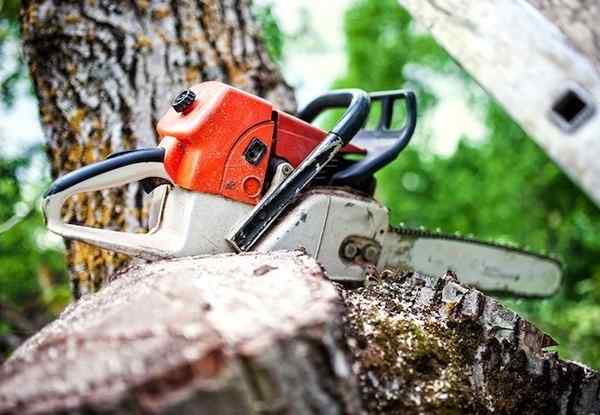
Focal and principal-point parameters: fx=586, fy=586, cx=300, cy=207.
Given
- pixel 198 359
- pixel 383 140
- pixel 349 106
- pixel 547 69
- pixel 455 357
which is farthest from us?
pixel 383 140

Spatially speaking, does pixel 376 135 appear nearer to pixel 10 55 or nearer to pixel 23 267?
pixel 10 55

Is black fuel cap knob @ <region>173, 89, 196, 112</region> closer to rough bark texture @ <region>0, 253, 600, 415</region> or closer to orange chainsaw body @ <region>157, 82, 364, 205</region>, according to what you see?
orange chainsaw body @ <region>157, 82, 364, 205</region>

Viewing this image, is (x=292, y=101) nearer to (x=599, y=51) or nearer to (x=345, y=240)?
(x=345, y=240)

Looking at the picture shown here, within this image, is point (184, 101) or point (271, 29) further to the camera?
point (271, 29)

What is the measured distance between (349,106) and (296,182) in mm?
330

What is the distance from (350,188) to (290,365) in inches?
41.5

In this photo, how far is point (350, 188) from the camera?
5.93 feet

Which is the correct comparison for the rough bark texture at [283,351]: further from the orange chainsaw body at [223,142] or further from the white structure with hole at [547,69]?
the white structure with hole at [547,69]

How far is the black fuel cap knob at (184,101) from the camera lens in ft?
5.25

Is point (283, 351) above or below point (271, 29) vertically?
below

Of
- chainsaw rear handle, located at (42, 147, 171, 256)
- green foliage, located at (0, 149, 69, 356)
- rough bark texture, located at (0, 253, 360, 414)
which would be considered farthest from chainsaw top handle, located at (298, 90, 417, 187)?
green foliage, located at (0, 149, 69, 356)

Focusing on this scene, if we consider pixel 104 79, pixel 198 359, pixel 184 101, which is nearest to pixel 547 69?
pixel 198 359

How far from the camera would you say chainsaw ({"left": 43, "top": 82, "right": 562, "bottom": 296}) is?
153 cm

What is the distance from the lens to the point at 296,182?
162 cm
